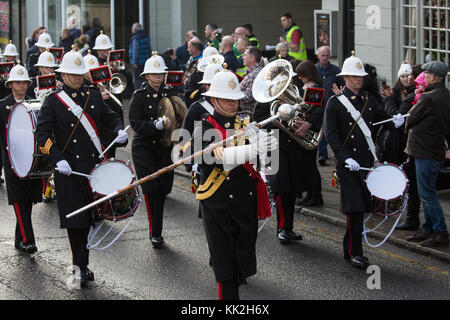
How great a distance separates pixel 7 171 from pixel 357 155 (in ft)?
12.8

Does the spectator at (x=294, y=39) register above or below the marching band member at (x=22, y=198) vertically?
above

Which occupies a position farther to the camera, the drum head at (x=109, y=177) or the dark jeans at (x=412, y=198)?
the dark jeans at (x=412, y=198)

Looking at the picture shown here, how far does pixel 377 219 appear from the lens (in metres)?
11.3

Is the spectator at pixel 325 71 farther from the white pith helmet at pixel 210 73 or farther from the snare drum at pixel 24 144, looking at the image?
the snare drum at pixel 24 144

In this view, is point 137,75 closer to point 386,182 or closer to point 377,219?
point 377,219

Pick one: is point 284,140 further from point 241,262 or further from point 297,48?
point 297,48

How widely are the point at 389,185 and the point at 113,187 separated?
111 inches

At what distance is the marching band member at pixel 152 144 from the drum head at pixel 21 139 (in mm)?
1289

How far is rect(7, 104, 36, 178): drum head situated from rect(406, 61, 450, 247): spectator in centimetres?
410

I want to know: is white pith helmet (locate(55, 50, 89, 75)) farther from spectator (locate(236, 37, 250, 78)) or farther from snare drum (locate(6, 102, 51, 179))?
spectator (locate(236, 37, 250, 78))

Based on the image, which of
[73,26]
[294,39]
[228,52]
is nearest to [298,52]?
[294,39]

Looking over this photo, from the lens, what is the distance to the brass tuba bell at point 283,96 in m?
7.63

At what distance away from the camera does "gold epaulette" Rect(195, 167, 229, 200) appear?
24.5 feet

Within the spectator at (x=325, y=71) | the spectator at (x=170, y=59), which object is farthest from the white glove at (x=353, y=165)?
the spectator at (x=170, y=59)
